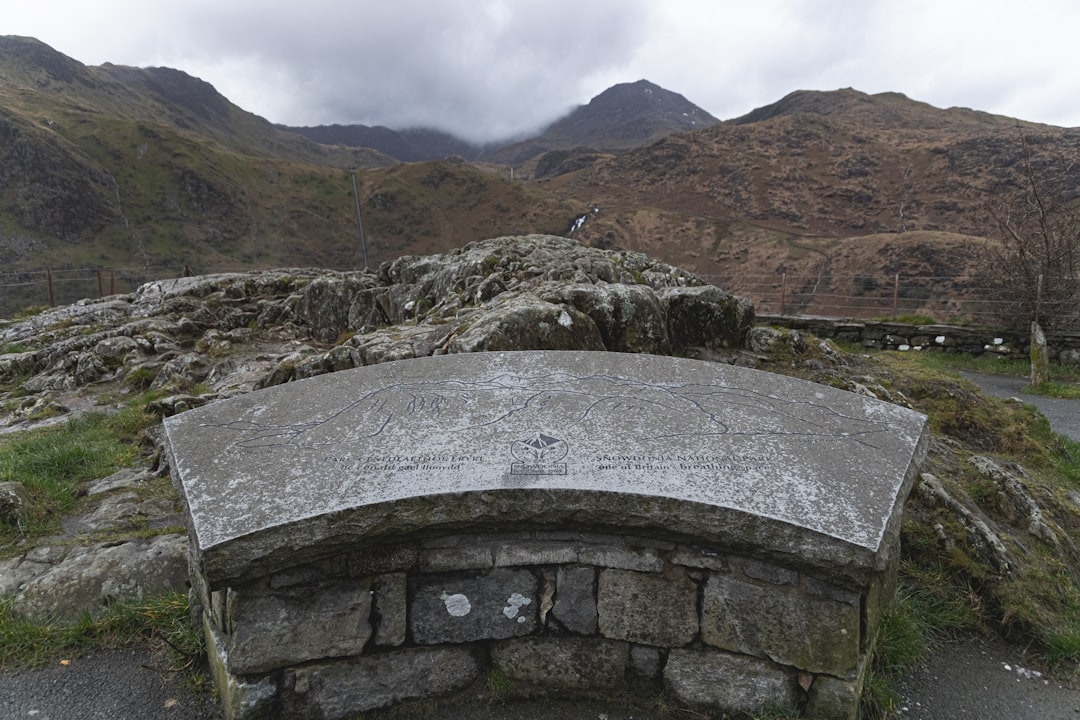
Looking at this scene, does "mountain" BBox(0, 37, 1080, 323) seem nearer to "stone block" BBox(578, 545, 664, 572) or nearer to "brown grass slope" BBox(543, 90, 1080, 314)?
"brown grass slope" BBox(543, 90, 1080, 314)

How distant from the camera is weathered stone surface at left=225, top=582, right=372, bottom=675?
2289 millimetres

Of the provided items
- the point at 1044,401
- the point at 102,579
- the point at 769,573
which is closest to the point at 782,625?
the point at 769,573

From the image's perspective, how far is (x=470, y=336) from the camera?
545 centimetres

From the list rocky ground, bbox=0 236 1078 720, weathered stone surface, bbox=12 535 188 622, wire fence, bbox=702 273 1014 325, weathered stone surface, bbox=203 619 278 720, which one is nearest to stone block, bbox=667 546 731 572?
rocky ground, bbox=0 236 1078 720

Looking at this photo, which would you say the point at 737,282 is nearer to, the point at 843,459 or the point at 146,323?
the point at 146,323

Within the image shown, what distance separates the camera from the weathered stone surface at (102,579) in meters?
3.11

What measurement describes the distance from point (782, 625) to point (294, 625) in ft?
6.48

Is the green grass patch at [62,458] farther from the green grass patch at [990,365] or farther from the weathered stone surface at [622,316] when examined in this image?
the green grass patch at [990,365]

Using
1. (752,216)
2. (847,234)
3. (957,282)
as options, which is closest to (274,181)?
(752,216)

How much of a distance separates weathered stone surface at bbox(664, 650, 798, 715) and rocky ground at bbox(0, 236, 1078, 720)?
29cm

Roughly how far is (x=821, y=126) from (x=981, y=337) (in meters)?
76.4

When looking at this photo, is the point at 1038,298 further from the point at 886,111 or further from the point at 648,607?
the point at 886,111

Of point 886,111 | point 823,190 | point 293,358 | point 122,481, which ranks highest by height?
point 886,111

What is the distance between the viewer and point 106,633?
297 centimetres
